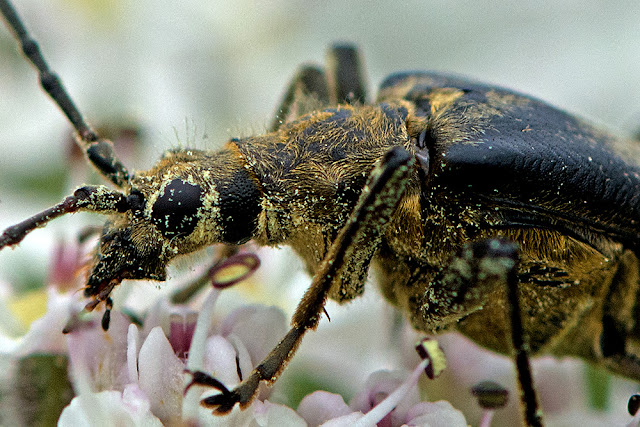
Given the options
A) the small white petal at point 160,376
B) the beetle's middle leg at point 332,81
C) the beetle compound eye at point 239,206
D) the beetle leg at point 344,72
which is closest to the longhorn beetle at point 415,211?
the beetle compound eye at point 239,206

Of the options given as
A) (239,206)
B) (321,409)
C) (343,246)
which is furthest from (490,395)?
(239,206)

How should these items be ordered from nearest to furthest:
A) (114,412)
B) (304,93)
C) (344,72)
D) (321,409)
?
(114,412) < (321,409) < (304,93) < (344,72)

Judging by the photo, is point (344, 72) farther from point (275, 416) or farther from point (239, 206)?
point (275, 416)

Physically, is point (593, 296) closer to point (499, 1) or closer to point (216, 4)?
point (216, 4)

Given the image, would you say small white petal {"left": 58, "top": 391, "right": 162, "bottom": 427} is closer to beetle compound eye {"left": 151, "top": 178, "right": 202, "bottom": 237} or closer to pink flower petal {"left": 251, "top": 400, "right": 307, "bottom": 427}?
pink flower petal {"left": 251, "top": 400, "right": 307, "bottom": 427}

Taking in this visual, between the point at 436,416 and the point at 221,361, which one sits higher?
the point at 221,361

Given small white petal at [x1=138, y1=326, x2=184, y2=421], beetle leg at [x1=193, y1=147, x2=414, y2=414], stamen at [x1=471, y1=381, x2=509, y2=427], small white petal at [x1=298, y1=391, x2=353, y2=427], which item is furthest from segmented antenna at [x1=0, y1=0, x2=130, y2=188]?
stamen at [x1=471, y1=381, x2=509, y2=427]

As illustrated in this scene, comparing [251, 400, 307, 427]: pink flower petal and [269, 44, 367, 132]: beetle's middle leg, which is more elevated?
[269, 44, 367, 132]: beetle's middle leg
